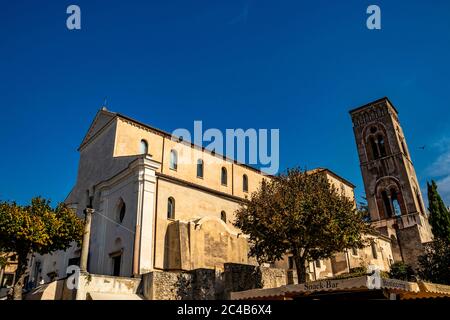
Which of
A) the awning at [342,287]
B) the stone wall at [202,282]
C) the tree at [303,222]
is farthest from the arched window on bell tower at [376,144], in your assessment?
the awning at [342,287]

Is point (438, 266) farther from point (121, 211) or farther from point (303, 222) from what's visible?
point (121, 211)

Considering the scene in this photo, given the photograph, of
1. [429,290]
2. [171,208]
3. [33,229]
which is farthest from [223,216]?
[429,290]

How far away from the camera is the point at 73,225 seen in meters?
24.3

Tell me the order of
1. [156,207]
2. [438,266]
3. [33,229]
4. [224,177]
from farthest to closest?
[224,177]
[438,266]
[156,207]
[33,229]

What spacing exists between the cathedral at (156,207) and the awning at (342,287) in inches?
402

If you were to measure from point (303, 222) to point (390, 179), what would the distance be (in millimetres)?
39149

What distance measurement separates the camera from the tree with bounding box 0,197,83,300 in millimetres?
21656

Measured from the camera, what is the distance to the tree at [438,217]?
44.5m

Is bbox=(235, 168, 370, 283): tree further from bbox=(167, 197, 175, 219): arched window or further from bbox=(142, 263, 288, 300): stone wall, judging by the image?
bbox=(167, 197, 175, 219): arched window

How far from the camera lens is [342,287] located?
45.7ft
